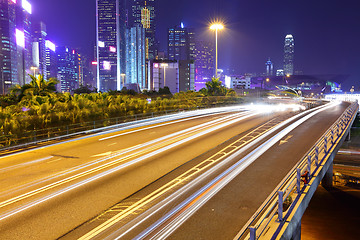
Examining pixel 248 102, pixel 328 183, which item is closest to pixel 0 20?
pixel 248 102

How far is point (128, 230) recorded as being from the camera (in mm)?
8562

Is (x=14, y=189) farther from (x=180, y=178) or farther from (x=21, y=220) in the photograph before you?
(x=180, y=178)

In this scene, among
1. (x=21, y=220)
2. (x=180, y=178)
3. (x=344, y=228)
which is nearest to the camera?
(x=21, y=220)

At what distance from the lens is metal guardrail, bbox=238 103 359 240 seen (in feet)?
25.1

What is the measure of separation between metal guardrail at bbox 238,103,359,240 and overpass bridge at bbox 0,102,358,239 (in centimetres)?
4

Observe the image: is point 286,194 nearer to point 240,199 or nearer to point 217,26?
point 240,199

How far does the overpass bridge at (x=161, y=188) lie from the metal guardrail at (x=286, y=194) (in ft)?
0.13

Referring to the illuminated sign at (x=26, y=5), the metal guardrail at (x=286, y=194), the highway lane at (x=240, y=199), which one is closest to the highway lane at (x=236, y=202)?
the highway lane at (x=240, y=199)

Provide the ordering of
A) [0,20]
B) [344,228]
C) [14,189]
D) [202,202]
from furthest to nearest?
[0,20], [344,228], [14,189], [202,202]

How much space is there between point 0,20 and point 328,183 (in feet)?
710

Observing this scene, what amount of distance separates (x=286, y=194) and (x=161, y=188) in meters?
4.81


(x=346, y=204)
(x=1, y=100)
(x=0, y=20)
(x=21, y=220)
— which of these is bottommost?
(x=346, y=204)

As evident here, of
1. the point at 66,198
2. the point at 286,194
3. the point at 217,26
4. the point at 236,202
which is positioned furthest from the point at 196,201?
the point at 217,26

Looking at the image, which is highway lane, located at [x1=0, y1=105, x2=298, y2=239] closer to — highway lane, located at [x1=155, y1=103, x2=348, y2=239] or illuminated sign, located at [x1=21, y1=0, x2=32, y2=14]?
highway lane, located at [x1=155, y1=103, x2=348, y2=239]
